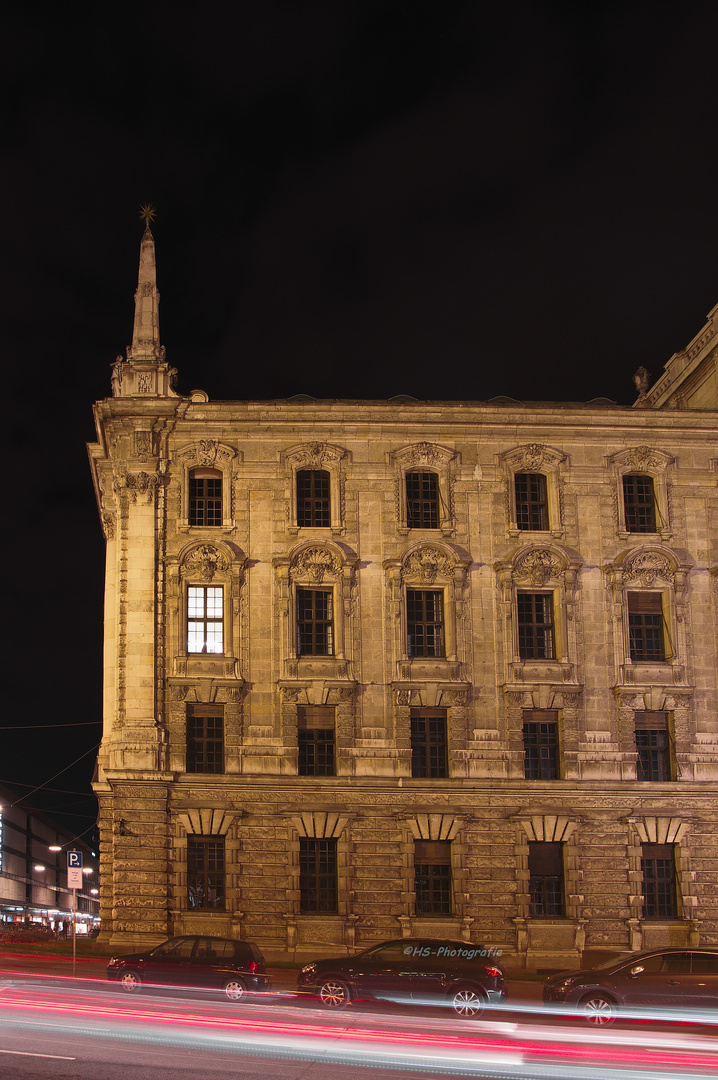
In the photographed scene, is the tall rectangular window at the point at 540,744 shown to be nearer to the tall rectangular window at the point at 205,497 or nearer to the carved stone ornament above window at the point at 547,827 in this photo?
the carved stone ornament above window at the point at 547,827

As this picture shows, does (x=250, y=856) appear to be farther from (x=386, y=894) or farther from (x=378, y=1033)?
(x=378, y=1033)

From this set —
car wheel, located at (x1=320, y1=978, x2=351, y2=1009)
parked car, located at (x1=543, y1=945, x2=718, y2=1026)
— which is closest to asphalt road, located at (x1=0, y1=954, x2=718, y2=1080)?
parked car, located at (x1=543, y1=945, x2=718, y2=1026)

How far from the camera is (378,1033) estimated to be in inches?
795

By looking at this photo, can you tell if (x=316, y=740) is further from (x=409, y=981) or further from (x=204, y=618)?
(x=409, y=981)

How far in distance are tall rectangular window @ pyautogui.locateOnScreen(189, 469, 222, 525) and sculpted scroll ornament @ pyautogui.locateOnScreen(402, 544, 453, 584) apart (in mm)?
6533

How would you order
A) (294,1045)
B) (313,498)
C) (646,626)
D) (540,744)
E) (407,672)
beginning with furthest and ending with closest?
(313,498) → (646,626) → (540,744) → (407,672) → (294,1045)

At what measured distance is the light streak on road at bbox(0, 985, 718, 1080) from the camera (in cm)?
1727

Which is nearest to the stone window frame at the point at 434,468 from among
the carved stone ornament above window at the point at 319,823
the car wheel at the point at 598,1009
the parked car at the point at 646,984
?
the carved stone ornament above window at the point at 319,823

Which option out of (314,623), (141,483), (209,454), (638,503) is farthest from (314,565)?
(638,503)

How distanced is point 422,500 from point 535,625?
566cm

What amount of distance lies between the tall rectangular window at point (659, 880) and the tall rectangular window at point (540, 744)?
3844 mm

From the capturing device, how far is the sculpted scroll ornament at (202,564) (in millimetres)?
41438

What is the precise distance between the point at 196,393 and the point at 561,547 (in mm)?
13434

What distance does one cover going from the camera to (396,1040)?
64.3 feet
